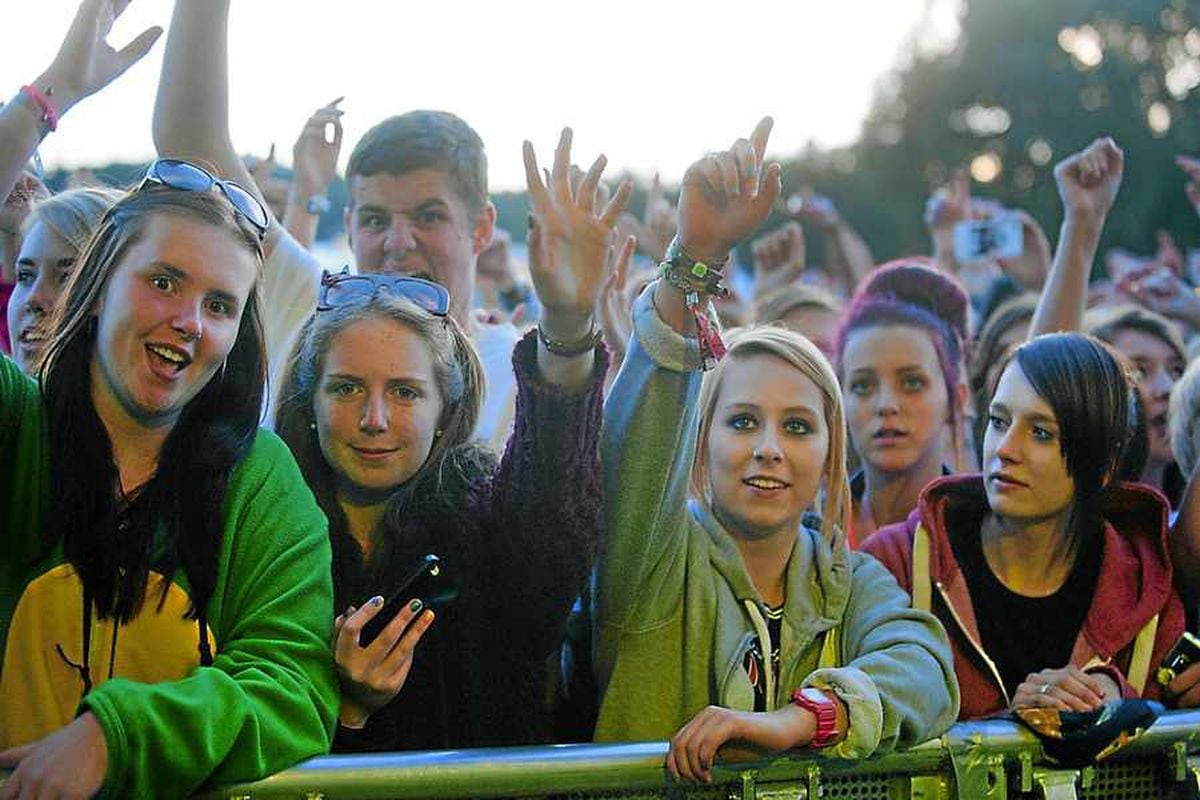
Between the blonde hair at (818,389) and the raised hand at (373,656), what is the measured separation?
81cm

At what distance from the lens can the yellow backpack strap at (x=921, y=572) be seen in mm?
3037

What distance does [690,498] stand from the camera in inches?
121

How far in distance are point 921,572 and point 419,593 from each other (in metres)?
1.09

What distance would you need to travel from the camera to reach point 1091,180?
441 centimetres

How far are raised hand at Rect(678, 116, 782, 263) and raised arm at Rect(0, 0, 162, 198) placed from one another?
110cm

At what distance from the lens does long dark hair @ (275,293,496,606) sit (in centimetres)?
268

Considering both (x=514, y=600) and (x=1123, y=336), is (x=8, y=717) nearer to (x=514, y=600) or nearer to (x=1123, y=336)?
(x=514, y=600)

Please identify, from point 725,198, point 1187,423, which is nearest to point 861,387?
point 1187,423

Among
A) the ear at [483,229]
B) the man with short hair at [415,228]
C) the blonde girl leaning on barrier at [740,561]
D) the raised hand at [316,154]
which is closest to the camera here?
the blonde girl leaning on barrier at [740,561]

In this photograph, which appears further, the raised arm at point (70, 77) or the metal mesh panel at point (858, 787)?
the raised arm at point (70, 77)

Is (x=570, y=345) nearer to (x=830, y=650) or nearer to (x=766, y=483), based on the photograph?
(x=766, y=483)

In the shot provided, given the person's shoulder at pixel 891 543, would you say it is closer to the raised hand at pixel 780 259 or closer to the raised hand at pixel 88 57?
the raised hand at pixel 88 57

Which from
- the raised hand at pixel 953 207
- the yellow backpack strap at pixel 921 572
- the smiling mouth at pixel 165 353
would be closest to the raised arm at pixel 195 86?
the smiling mouth at pixel 165 353

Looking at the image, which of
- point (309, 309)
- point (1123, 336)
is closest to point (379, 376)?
point (309, 309)
